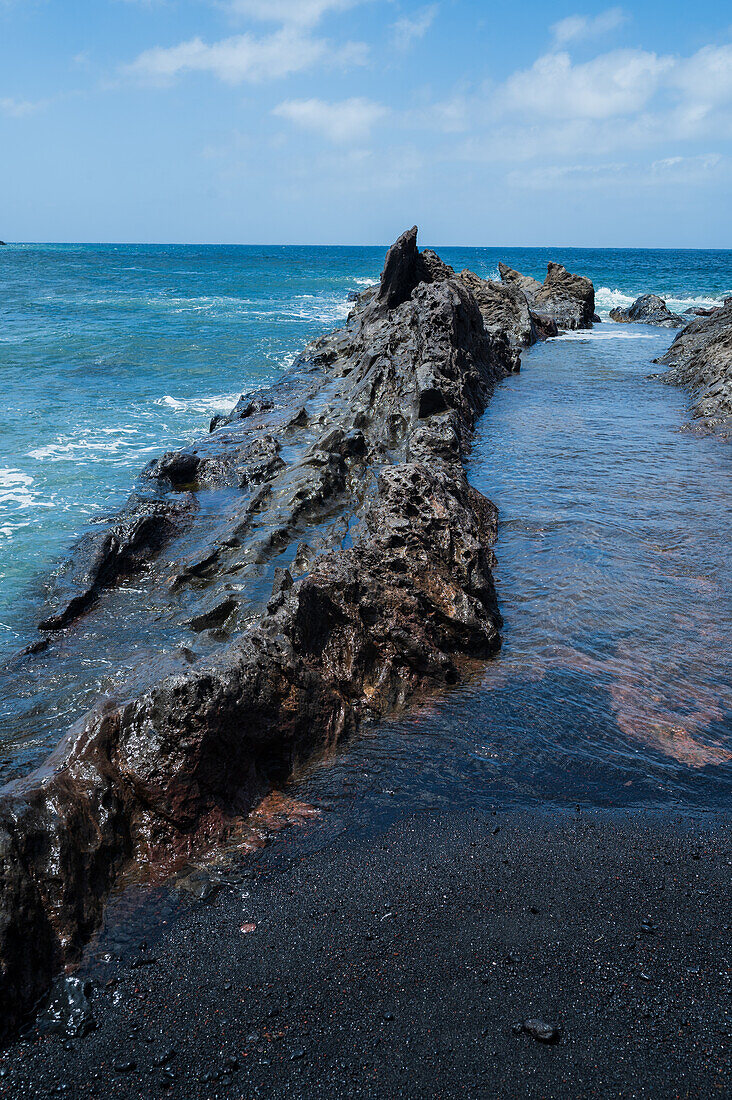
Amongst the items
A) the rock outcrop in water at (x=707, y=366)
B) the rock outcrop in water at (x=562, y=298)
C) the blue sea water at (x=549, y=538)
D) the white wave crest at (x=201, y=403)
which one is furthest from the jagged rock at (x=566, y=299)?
the white wave crest at (x=201, y=403)

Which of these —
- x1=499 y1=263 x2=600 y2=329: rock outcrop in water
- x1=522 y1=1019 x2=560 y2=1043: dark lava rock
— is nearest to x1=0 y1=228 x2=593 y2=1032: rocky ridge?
x1=522 y1=1019 x2=560 y2=1043: dark lava rock

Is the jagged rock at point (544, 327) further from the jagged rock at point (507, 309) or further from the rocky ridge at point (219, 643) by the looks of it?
the rocky ridge at point (219, 643)

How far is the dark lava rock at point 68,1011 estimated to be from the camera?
2949mm

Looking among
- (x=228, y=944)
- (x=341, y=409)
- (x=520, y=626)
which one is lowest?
(x=228, y=944)

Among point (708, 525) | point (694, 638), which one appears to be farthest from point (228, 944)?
point (708, 525)

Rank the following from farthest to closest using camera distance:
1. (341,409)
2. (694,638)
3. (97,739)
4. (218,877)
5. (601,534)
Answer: (341,409) < (601,534) < (694,638) < (97,739) < (218,877)

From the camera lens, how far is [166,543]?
8.57 metres

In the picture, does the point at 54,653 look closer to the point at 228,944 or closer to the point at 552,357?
the point at 228,944

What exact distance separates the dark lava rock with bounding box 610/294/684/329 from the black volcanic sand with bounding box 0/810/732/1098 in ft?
110

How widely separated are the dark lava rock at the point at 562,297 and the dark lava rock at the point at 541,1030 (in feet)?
104

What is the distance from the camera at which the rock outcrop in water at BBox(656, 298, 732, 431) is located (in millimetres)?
14195

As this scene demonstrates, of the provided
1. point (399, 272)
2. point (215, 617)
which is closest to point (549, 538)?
point (215, 617)

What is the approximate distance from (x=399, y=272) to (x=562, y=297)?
16245 millimetres

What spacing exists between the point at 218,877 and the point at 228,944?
1.41 ft
